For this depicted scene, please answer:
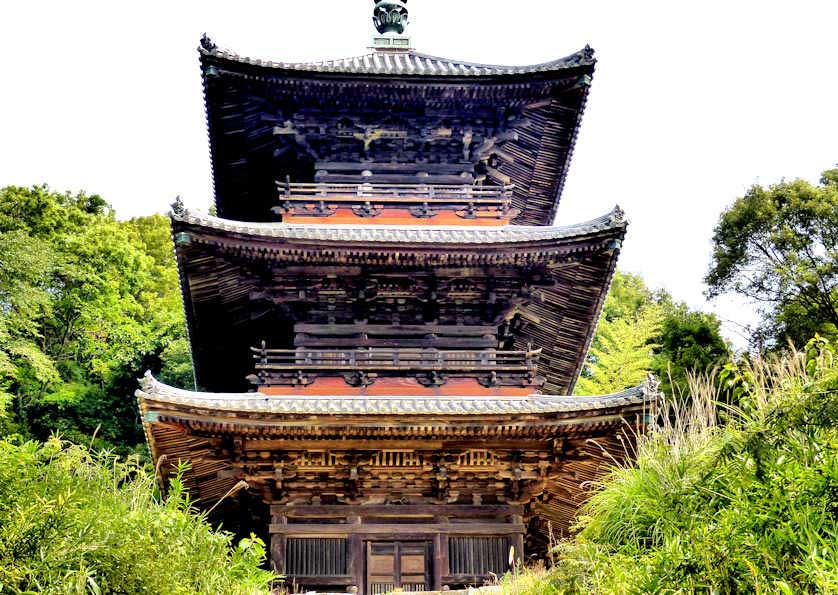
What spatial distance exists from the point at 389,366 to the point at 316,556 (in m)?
3.57

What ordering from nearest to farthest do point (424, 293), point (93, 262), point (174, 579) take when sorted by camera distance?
point (174, 579) → point (424, 293) → point (93, 262)

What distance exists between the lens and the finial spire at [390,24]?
78.0 ft

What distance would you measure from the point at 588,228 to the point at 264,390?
659 centimetres

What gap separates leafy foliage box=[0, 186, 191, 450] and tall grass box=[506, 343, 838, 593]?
2980 centimetres

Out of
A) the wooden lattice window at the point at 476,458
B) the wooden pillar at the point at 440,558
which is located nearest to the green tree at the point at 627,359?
the wooden lattice window at the point at 476,458

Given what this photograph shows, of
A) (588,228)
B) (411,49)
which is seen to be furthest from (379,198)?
(411,49)

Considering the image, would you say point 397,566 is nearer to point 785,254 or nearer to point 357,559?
point 357,559

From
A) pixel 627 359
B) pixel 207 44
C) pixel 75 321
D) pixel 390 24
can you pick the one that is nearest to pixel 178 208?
pixel 207 44

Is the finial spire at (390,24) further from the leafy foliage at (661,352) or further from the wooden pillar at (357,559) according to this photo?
the leafy foliage at (661,352)

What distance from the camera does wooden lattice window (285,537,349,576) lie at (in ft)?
51.8

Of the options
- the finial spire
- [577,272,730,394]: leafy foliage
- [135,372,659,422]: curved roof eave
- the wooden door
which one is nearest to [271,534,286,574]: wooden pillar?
the wooden door

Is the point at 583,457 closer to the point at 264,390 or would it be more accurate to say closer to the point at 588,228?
the point at 588,228

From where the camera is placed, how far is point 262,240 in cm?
1673

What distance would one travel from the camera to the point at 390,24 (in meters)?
24.3
